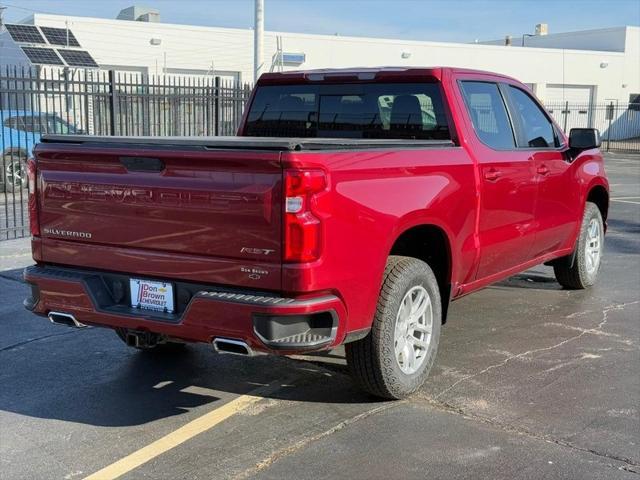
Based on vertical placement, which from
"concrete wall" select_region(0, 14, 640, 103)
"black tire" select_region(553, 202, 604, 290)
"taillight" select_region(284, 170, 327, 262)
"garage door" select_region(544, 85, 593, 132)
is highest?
"concrete wall" select_region(0, 14, 640, 103)

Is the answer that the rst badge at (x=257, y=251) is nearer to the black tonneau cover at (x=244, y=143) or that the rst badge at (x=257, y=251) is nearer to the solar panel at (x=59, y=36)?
the black tonneau cover at (x=244, y=143)

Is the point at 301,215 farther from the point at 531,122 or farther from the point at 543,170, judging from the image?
the point at 531,122

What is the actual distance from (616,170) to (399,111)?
22.3 meters

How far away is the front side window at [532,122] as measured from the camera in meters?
6.17

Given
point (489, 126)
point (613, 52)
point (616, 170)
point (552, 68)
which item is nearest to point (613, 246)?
point (489, 126)

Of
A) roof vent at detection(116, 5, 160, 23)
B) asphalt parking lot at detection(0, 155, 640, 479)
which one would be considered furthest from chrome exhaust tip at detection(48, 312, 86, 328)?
roof vent at detection(116, 5, 160, 23)

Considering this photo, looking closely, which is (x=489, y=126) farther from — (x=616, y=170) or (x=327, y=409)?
(x=616, y=170)

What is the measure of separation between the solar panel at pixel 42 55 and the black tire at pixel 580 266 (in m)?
17.7

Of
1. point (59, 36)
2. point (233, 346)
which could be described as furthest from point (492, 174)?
point (59, 36)

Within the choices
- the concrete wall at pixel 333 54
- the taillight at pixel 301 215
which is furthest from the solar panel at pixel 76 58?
the taillight at pixel 301 215

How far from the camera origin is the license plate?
160 inches

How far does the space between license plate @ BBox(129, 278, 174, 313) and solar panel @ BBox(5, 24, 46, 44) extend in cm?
2050

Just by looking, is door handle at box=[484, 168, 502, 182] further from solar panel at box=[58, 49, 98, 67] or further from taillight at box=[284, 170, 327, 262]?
solar panel at box=[58, 49, 98, 67]

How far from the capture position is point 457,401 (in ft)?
15.3
